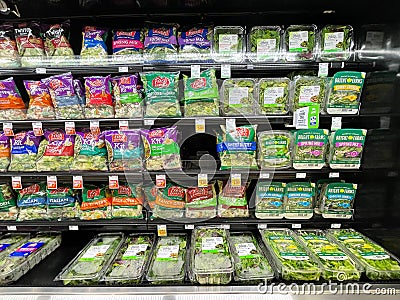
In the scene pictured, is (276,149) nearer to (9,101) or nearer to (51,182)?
(51,182)

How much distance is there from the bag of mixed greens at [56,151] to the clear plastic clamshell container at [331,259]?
5.91 ft

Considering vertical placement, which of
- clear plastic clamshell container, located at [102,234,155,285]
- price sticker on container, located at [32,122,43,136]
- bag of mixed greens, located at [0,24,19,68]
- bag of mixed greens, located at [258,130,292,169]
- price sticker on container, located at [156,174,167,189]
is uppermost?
bag of mixed greens, located at [0,24,19,68]

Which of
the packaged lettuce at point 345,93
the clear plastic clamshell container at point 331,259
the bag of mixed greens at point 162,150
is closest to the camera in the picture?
the clear plastic clamshell container at point 331,259

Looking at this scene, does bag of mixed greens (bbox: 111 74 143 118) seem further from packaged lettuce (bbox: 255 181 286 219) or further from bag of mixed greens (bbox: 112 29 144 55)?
packaged lettuce (bbox: 255 181 286 219)

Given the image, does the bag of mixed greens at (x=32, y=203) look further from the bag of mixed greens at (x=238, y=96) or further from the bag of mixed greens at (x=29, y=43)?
the bag of mixed greens at (x=238, y=96)

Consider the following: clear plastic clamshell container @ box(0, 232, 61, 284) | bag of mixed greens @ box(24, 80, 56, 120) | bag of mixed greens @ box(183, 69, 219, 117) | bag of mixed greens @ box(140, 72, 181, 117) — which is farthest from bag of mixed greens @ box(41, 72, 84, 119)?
clear plastic clamshell container @ box(0, 232, 61, 284)

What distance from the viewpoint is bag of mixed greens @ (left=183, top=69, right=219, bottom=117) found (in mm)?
1944

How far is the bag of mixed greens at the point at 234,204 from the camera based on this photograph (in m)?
2.09

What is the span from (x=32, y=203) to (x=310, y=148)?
2.10 meters

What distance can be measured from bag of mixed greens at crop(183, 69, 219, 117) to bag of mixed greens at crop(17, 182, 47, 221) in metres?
1.30

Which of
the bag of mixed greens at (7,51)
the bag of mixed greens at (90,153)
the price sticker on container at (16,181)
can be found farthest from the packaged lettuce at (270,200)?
the bag of mixed greens at (7,51)

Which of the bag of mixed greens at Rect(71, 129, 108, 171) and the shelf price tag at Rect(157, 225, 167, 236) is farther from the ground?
the bag of mixed greens at Rect(71, 129, 108, 171)

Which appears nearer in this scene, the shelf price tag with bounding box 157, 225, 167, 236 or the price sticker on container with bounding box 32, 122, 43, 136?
the price sticker on container with bounding box 32, 122, 43, 136

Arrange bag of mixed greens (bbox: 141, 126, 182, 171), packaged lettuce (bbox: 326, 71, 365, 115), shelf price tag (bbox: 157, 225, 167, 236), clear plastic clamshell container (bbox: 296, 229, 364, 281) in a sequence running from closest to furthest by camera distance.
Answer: clear plastic clamshell container (bbox: 296, 229, 364, 281) → packaged lettuce (bbox: 326, 71, 365, 115) → bag of mixed greens (bbox: 141, 126, 182, 171) → shelf price tag (bbox: 157, 225, 167, 236)
